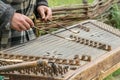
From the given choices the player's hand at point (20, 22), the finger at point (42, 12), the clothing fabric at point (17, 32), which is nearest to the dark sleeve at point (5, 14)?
the player's hand at point (20, 22)

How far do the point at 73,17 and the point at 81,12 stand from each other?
18 cm

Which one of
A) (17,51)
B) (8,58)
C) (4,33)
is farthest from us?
(4,33)

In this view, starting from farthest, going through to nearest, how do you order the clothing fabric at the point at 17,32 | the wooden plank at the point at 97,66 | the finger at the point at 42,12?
the finger at the point at 42,12
the clothing fabric at the point at 17,32
the wooden plank at the point at 97,66

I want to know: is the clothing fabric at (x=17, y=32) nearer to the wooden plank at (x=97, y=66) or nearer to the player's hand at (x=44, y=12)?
the player's hand at (x=44, y=12)

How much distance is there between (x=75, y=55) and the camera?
3607 mm

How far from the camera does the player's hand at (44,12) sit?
4188mm

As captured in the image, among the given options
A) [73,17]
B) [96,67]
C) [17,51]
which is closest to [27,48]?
[17,51]

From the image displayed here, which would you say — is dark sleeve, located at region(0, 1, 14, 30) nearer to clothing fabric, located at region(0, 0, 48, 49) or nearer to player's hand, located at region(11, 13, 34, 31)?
player's hand, located at region(11, 13, 34, 31)

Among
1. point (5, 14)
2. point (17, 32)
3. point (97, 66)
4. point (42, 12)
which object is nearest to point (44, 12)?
point (42, 12)

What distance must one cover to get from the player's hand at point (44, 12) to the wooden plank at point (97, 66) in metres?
0.74

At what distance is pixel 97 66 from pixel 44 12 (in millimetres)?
989

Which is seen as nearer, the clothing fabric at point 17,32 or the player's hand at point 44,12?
the clothing fabric at point 17,32

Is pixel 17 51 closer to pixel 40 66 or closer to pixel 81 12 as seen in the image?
pixel 40 66

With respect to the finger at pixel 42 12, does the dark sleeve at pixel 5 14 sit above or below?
above
